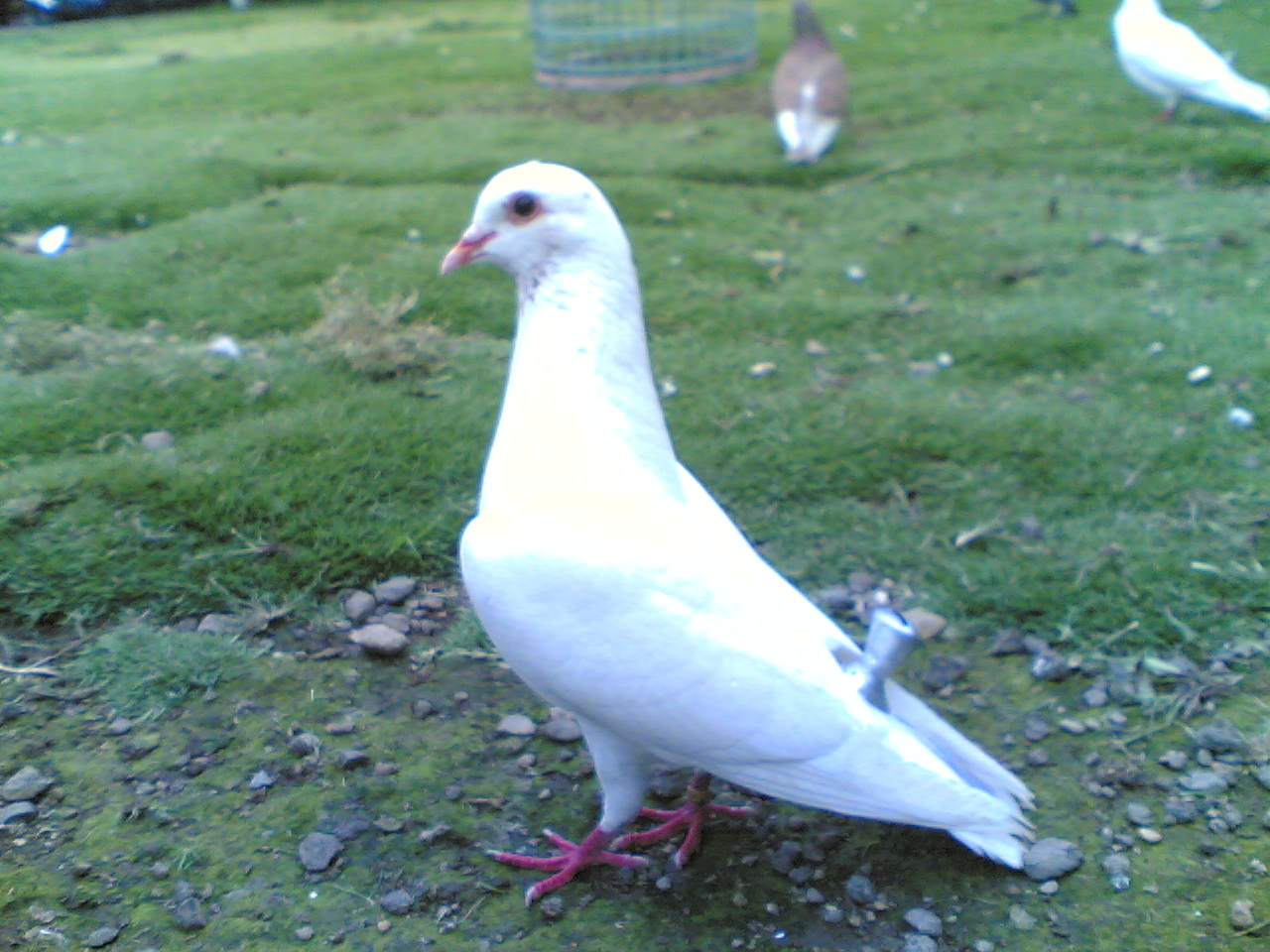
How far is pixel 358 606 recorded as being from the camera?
108 inches

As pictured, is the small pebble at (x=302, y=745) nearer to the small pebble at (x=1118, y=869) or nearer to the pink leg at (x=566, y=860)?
the pink leg at (x=566, y=860)

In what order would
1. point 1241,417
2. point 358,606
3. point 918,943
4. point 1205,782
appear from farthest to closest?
point 1241,417, point 358,606, point 1205,782, point 918,943

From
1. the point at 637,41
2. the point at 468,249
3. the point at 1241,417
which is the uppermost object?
the point at 637,41

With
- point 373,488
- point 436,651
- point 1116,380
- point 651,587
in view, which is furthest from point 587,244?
point 1116,380

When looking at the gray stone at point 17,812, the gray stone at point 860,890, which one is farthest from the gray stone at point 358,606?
the gray stone at point 860,890

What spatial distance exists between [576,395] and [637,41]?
22.3ft

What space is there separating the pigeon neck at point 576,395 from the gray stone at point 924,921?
3.08ft

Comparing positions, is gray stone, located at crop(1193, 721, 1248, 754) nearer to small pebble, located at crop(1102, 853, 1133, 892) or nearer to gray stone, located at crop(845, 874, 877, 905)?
small pebble, located at crop(1102, 853, 1133, 892)

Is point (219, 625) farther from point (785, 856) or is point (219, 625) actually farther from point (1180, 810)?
point (1180, 810)

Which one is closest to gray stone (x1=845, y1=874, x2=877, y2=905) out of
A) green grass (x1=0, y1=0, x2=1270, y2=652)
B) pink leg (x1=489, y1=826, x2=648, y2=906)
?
pink leg (x1=489, y1=826, x2=648, y2=906)

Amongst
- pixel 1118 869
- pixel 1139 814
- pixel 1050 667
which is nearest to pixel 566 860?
pixel 1118 869

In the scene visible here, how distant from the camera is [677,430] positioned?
3.46 m

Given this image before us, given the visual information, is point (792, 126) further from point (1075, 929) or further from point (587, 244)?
point (1075, 929)

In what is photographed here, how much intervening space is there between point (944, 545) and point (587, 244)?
1.67m
